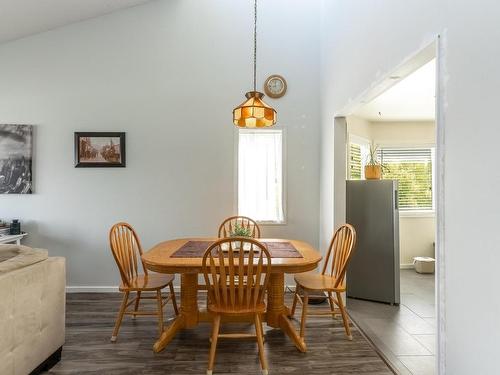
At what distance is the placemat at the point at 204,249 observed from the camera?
2404 mm

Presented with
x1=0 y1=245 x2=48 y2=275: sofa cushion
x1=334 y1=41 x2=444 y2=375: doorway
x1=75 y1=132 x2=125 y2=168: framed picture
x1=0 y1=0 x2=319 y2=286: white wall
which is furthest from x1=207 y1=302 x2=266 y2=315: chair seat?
x1=75 y1=132 x2=125 y2=168: framed picture

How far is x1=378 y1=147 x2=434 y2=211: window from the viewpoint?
4.89m

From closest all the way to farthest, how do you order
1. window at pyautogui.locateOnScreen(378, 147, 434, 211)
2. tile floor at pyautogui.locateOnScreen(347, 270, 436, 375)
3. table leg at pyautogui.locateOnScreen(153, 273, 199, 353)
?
tile floor at pyautogui.locateOnScreen(347, 270, 436, 375) < table leg at pyautogui.locateOnScreen(153, 273, 199, 353) < window at pyautogui.locateOnScreen(378, 147, 434, 211)

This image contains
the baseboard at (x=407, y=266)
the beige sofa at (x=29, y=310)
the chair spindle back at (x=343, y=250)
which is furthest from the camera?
the baseboard at (x=407, y=266)

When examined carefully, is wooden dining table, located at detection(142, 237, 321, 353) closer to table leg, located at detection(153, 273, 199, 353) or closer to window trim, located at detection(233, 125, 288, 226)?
table leg, located at detection(153, 273, 199, 353)

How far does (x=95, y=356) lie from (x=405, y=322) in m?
2.70

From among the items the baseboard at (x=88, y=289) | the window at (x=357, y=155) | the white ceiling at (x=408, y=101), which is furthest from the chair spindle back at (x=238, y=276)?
the window at (x=357, y=155)

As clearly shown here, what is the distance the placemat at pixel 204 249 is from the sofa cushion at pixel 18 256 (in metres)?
0.89

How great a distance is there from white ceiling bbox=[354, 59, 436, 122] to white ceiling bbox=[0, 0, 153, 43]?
314 centimetres

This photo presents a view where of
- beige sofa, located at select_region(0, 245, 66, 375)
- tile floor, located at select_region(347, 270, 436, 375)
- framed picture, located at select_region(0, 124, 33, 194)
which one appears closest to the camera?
beige sofa, located at select_region(0, 245, 66, 375)

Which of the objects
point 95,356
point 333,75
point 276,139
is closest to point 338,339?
point 95,356

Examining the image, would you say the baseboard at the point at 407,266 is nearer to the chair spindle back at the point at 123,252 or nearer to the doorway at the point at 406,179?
the doorway at the point at 406,179

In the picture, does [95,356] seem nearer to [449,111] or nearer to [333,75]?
[449,111]

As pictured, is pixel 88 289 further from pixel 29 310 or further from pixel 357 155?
pixel 357 155
